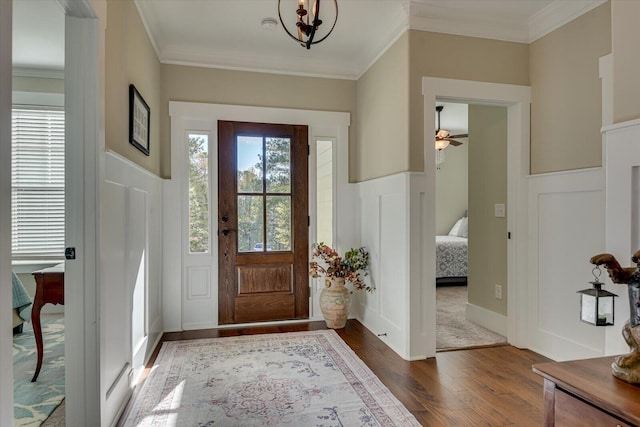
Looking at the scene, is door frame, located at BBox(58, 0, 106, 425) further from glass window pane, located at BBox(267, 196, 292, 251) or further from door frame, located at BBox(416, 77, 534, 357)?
door frame, located at BBox(416, 77, 534, 357)

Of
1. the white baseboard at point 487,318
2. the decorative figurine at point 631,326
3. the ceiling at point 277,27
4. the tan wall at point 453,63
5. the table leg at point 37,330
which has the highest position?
the ceiling at point 277,27

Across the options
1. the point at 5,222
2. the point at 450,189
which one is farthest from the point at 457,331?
the point at 450,189

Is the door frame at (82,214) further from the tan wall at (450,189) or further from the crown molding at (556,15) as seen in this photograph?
the tan wall at (450,189)

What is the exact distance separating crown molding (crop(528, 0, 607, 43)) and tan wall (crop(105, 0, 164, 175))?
9.80 feet

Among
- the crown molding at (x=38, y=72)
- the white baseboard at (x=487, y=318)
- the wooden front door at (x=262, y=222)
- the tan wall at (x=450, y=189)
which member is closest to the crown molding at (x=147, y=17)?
the wooden front door at (x=262, y=222)

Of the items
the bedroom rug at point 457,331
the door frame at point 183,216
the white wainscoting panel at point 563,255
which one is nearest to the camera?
the white wainscoting panel at point 563,255

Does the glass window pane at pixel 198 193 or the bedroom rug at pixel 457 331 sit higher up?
the glass window pane at pixel 198 193

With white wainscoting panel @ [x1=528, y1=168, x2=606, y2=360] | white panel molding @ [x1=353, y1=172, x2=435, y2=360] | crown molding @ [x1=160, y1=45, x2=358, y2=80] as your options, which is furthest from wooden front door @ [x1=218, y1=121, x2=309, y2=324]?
white wainscoting panel @ [x1=528, y1=168, x2=606, y2=360]

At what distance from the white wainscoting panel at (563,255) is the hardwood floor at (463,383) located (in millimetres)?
255

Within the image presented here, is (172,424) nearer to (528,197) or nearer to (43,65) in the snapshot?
(528,197)

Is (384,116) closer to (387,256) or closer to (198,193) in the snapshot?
(387,256)

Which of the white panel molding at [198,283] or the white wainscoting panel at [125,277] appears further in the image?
the white panel molding at [198,283]

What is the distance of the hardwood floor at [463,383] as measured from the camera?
6.73ft

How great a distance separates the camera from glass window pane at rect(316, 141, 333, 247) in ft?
12.9
